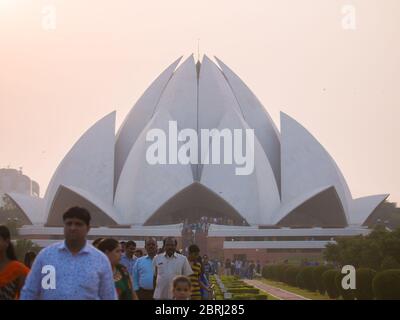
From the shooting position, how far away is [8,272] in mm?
3131

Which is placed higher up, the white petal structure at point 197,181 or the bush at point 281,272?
the white petal structure at point 197,181

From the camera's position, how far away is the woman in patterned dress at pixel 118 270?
3.29 metres

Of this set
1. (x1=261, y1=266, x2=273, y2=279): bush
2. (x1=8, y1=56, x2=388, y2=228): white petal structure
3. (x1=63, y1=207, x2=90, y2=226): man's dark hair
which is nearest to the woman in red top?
(x1=63, y1=207, x2=90, y2=226): man's dark hair

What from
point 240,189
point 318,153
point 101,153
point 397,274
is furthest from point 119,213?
point 397,274

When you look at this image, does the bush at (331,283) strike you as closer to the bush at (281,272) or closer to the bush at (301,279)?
the bush at (301,279)

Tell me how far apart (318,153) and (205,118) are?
4515 millimetres

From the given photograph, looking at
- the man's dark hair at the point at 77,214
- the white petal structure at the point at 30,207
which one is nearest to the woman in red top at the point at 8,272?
the man's dark hair at the point at 77,214

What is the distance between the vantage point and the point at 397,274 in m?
7.31

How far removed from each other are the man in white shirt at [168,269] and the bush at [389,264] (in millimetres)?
5932

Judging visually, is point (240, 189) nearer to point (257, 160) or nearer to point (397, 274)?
point (257, 160)

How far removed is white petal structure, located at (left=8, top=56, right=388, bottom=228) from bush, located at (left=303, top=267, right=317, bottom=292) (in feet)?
41.7

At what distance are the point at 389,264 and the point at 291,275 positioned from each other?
373 cm

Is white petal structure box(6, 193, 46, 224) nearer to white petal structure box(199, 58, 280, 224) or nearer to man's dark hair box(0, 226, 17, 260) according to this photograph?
white petal structure box(199, 58, 280, 224)
